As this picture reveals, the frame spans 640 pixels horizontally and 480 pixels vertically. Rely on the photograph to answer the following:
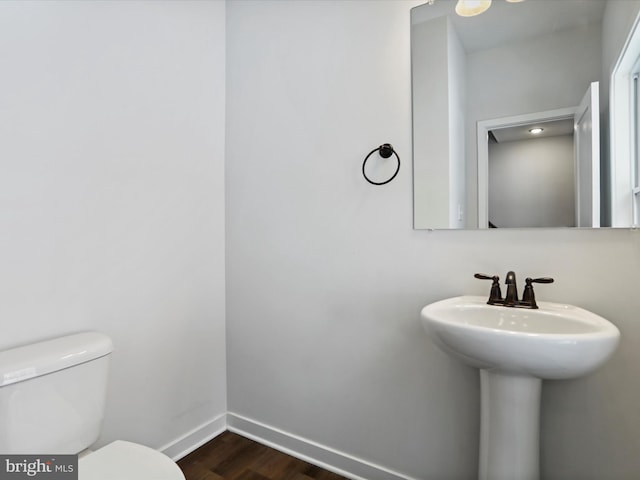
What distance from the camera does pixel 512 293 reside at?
1.23 meters

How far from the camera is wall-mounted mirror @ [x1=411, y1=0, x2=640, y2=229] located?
1.17 metres

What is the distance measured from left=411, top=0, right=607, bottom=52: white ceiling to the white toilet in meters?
1.77

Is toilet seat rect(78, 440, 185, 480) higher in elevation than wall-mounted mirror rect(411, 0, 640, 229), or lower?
lower

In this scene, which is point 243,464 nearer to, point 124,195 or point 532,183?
point 124,195

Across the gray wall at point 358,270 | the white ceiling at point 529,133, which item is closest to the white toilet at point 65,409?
the gray wall at point 358,270

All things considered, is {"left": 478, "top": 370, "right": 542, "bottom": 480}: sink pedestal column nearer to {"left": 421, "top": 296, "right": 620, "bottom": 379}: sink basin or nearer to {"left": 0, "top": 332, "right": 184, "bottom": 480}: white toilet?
{"left": 421, "top": 296, "right": 620, "bottom": 379}: sink basin

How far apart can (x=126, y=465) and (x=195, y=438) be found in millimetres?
839

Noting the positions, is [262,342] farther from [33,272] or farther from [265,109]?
[265,109]

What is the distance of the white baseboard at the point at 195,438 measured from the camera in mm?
1749

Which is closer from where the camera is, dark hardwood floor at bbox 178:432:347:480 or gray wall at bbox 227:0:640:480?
gray wall at bbox 227:0:640:480

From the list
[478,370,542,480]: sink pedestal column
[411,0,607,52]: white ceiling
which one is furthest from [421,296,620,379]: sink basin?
[411,0,607,52]: white ceiling

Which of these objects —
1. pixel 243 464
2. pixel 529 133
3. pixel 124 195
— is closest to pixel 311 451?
pixel 243 464

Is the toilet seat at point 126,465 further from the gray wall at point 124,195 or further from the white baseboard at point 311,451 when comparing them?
the white baseboard at point 311,451

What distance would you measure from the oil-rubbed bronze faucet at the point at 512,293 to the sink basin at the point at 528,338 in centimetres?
3
